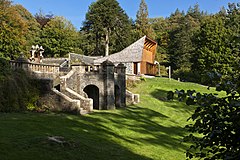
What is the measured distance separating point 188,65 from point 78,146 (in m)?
52.8

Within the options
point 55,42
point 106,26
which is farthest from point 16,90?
point 55,42

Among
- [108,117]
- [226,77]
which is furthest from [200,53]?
[226,77]

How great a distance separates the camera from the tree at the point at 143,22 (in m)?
69.2

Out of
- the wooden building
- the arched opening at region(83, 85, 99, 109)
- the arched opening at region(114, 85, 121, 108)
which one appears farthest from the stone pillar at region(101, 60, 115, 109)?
the wooden building

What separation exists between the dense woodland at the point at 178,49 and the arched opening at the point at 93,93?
5.34 metres

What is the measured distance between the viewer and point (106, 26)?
60.5m

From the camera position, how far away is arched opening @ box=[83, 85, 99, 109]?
2325cm

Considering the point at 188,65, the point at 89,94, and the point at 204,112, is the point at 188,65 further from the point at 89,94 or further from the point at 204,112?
the point at 204,112

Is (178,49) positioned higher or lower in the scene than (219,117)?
higher

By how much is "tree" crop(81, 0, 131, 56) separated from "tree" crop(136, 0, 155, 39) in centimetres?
618

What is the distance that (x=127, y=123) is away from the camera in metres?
18.5

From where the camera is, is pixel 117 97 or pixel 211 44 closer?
pixel 117 97

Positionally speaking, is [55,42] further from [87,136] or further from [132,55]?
[87,136]

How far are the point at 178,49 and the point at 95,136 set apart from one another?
2159 inches
